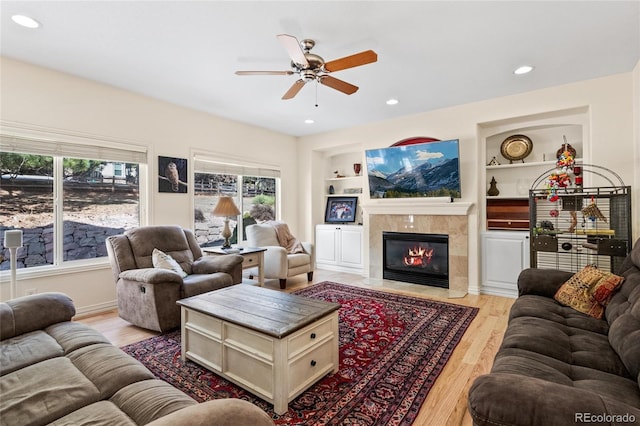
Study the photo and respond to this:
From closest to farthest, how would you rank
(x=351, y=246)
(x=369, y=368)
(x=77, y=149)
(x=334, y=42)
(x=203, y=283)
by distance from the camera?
1. (x=369, y=368)
2. (x=334, y=42)
3. (x=203, y=283)
4. (x=77, y=149)
5. (x=351, y=246)

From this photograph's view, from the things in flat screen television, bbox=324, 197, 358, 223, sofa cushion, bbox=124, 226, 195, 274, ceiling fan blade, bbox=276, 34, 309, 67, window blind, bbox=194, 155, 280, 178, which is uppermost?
ceiling fan blade, bbox=276, 34, 309, 67

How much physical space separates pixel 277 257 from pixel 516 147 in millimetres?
3635

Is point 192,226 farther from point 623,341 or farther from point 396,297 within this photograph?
point 623,341

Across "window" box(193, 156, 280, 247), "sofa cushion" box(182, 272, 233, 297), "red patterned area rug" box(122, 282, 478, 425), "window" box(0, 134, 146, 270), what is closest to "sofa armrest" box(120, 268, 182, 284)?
"sofa cushion" box(182, 272, 233, 297)

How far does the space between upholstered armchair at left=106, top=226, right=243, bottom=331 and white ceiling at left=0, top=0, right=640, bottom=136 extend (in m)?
1.76

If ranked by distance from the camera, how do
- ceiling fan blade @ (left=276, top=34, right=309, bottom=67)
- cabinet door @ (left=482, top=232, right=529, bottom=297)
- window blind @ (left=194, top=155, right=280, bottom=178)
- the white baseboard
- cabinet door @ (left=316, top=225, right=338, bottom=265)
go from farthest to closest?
cabinet door @ (left=316, top=225, right=338, bottom=265), window blind @ (left=194, top=155, right=280, bottom=178), cabinet door @ (left=482, top=232, right=529, bottom=297), the white baseboard, ceiling fan blade @ (left=276, top=34, right=309, bottom=67)

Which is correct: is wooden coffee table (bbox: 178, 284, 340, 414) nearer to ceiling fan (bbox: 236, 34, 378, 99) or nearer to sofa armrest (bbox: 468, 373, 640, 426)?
sofa armrest (bbox: 468, 373, 640, 426)

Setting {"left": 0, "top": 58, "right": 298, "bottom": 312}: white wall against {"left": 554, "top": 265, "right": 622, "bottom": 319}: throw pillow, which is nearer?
{"left": 554, "top": 265, "right": 622, "bottom": 319}: throw pillow

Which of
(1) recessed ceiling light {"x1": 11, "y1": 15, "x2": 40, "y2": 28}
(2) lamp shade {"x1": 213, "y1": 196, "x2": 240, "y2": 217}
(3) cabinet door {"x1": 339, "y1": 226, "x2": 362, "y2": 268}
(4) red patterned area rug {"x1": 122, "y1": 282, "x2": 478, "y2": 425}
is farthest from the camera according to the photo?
(3) cabinet door {"x1": 339, "y1": 226, "x2": 362, "y2": 268}

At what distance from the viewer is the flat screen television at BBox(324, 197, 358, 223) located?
5.71 meters

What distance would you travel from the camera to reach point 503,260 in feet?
13.1

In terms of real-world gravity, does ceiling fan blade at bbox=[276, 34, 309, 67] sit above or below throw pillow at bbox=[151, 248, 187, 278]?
above

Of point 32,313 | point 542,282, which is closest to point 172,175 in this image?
point 32,313

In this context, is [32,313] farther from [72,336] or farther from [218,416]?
[218,416]
